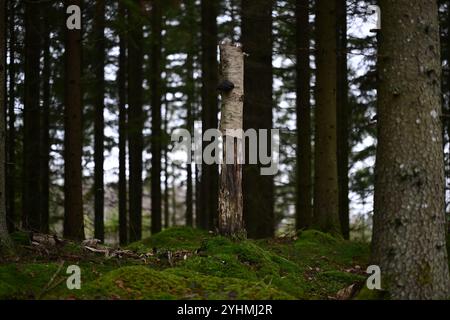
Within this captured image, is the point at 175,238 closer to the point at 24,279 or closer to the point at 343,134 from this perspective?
the point at 24,279

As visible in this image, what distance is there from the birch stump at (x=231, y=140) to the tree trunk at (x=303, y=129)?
21.4 feet

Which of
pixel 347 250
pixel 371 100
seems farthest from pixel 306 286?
pixel 371 100

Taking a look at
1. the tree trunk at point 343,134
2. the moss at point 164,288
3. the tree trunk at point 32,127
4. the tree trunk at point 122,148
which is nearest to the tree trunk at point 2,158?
the moss at point 164,288

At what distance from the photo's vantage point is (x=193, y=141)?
23422mm

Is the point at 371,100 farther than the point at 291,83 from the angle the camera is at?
No

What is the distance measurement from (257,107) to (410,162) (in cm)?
967

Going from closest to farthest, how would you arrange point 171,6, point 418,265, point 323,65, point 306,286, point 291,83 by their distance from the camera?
point 418,265 < point 306,286 < point 323,65 < point 171,6 < point 291,83

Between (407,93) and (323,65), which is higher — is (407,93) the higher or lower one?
the lower one

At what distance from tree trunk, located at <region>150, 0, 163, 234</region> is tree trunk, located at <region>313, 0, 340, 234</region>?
7814 mm

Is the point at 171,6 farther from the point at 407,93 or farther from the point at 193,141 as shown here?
the point at 407,93

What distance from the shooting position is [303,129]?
582 inches

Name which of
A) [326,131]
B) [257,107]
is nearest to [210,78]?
[257,107]

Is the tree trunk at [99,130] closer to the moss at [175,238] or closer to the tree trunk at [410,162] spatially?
the moss at [175,238]
